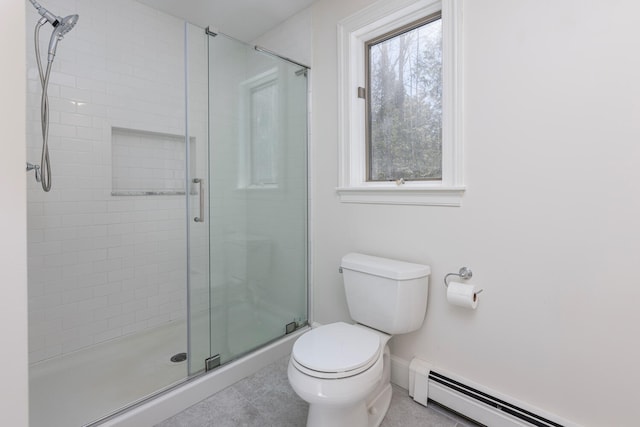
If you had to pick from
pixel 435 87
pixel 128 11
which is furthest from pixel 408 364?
pixel 128 11

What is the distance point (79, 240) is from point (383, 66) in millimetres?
2237

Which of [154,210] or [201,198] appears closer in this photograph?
[201,198]

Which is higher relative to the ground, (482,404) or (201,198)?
(201,198)

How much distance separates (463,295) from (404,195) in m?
0.59

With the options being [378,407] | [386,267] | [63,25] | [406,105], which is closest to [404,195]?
[386,267]

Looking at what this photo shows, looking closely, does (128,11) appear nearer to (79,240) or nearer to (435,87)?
(79,240)

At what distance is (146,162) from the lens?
2303 mm

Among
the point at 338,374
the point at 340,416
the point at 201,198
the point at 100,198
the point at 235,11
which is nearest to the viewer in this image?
the point at 338,374

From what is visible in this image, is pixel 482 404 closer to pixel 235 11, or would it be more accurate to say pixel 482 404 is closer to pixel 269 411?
pixel 269 411

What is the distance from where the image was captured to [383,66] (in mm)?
1896

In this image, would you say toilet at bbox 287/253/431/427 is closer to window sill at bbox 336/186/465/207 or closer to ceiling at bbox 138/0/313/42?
window sill at bbox 336/186/465/207

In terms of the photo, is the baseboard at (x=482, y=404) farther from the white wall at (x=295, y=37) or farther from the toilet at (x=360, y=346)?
the white wall at (x=295, y=37)

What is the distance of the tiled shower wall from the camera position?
186 cm

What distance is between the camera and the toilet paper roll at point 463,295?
1403mm
